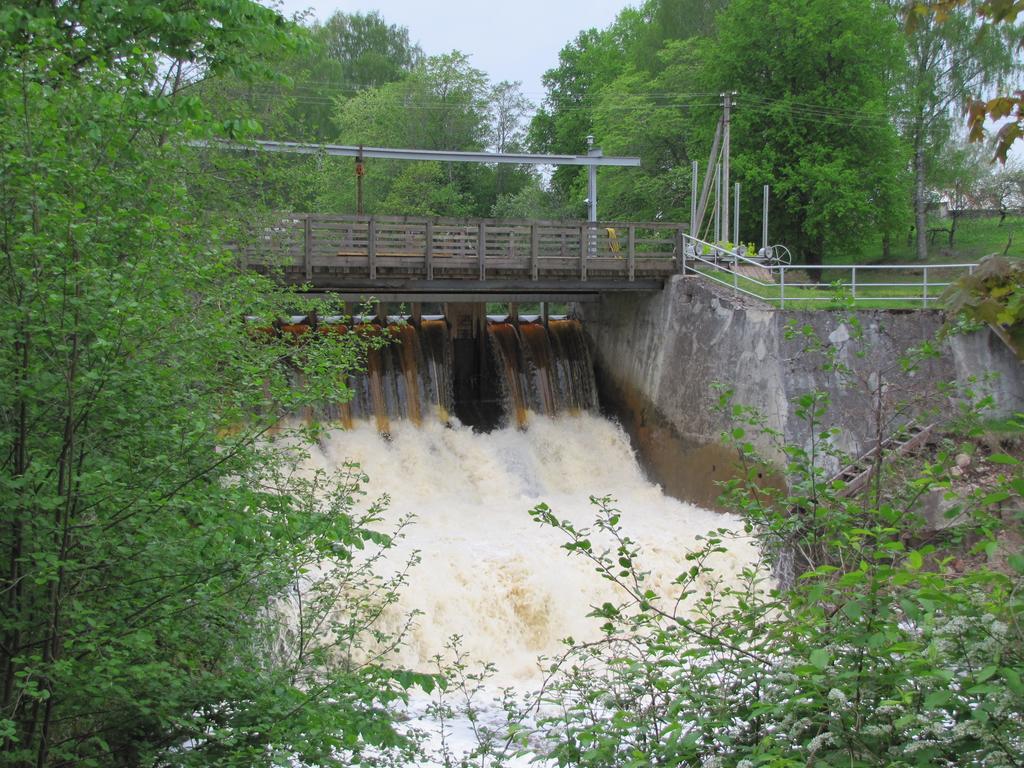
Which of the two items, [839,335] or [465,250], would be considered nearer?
[839,335]

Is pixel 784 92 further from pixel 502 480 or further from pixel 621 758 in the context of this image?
pixel 621 758

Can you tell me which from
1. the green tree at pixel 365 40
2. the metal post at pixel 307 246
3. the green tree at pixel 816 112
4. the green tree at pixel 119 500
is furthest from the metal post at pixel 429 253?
the green tree at pixel 365 40

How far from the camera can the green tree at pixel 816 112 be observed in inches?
997

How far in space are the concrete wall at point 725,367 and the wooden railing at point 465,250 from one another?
104 cm

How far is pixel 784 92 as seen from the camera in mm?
26594

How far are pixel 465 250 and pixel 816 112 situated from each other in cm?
1259

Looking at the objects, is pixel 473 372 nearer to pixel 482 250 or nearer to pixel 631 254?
pixel 482 250

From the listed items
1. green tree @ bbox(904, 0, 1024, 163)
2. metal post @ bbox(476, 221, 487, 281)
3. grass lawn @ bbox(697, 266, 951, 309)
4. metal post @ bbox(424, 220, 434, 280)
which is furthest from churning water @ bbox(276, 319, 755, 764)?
green tree @ bbox(904, 0, 1024, 163)

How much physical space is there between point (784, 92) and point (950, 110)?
8.39 meters

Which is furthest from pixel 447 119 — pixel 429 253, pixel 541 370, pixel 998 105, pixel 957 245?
pixel 998 105

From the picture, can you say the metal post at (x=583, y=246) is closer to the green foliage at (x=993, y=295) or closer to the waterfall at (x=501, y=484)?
the waterfall at (x=501, y=484)

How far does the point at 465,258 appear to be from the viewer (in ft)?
58.7

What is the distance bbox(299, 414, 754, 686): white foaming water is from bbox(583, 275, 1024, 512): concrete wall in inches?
30.4

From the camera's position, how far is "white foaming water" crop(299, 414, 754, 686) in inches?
509
